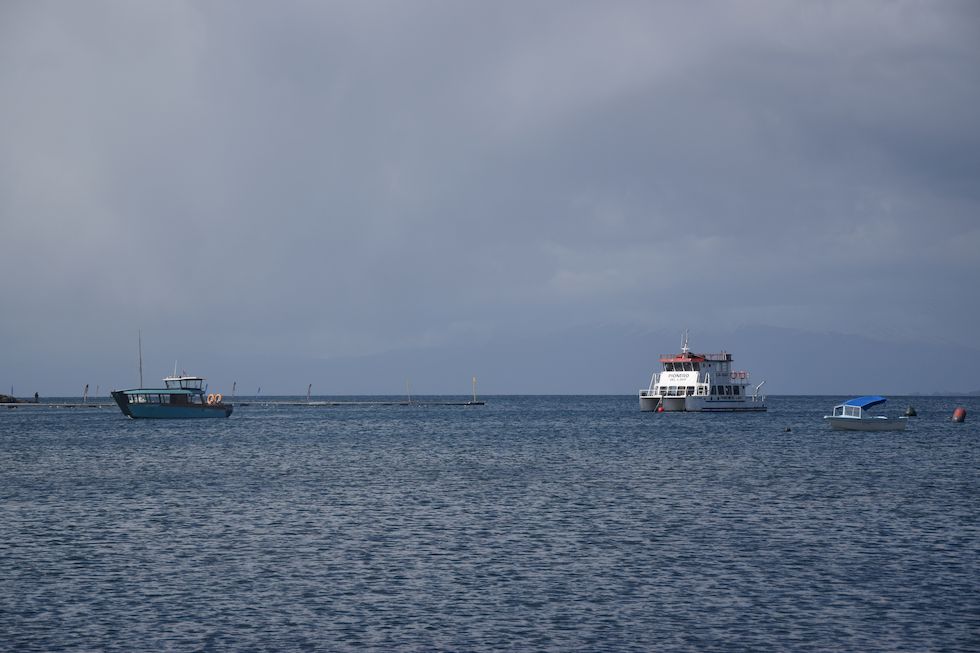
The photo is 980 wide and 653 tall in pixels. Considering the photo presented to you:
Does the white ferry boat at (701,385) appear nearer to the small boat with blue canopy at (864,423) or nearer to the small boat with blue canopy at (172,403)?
the small boat with blue canopy at (864,423)

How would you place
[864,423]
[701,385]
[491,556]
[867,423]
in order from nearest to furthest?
1. [491,556]
2. [864,423]
3. [867,423]
4. [701,385]

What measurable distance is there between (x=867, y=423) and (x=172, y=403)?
94293 mm

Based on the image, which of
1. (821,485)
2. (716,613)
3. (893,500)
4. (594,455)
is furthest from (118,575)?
(594,455)

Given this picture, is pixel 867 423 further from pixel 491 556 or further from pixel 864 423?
pixel 491 556

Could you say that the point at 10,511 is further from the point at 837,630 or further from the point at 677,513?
the point at 837,630

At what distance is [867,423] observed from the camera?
382 feet

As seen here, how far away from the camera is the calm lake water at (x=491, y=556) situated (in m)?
24.9

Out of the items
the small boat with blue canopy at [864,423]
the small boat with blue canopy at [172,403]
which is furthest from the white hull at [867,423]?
the small boat with blue canopy at [172,403]

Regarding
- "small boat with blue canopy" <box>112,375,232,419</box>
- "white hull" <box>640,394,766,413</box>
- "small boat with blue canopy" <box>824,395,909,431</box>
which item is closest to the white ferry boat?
"white hull" <box>640,394,766,413</box>

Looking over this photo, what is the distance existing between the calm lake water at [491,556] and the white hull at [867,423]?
4388 centimetres

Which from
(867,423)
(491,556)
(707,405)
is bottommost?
(491,556)

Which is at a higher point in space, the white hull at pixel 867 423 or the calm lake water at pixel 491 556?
the white hull at pixel 867 423

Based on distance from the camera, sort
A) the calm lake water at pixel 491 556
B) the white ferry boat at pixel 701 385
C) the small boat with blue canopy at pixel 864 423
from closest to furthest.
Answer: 1. the calm lake water at pixel 491 556
2. the small boat with blue canopy at pixel 864 423
3. the white ferry boat at pixel 701 385

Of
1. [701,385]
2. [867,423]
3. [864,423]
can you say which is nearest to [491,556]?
[864,423]
